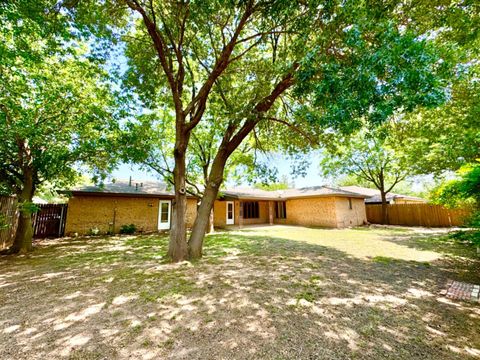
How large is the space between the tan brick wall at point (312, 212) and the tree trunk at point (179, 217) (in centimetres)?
1266

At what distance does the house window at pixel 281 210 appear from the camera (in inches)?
774

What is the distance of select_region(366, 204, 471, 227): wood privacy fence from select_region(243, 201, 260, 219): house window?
10433 millimetres

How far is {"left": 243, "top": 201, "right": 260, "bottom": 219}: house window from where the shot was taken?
19391 mm

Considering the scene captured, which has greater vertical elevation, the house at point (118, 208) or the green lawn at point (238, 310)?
the house at point (118, 208)

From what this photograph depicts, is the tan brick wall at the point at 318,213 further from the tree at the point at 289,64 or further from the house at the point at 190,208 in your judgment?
the tree at the point at 289,64

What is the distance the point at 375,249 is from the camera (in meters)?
A: 8.03

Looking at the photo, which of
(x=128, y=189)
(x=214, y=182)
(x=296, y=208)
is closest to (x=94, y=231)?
(x=128, y=189)

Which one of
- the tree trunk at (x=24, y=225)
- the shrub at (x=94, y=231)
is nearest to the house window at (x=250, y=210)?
the shrub at (x=94, y=231)

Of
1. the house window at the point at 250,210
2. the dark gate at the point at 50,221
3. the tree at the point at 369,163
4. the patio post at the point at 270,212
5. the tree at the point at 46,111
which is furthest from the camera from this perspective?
the patio post at the point at 270,212

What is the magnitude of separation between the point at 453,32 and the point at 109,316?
9.28 metres

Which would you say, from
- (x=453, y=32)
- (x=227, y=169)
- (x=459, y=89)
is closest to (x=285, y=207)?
(x=227, y=169)

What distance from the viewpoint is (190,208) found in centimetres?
1567

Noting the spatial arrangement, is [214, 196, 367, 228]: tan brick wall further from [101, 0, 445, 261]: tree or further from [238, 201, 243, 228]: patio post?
[101, 0, 445, 261]: tree

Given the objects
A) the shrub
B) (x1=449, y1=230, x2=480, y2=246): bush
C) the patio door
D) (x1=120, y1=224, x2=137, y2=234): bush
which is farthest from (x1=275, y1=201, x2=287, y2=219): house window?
(x1=449, y1=230, x2=480, y2=246): bush
